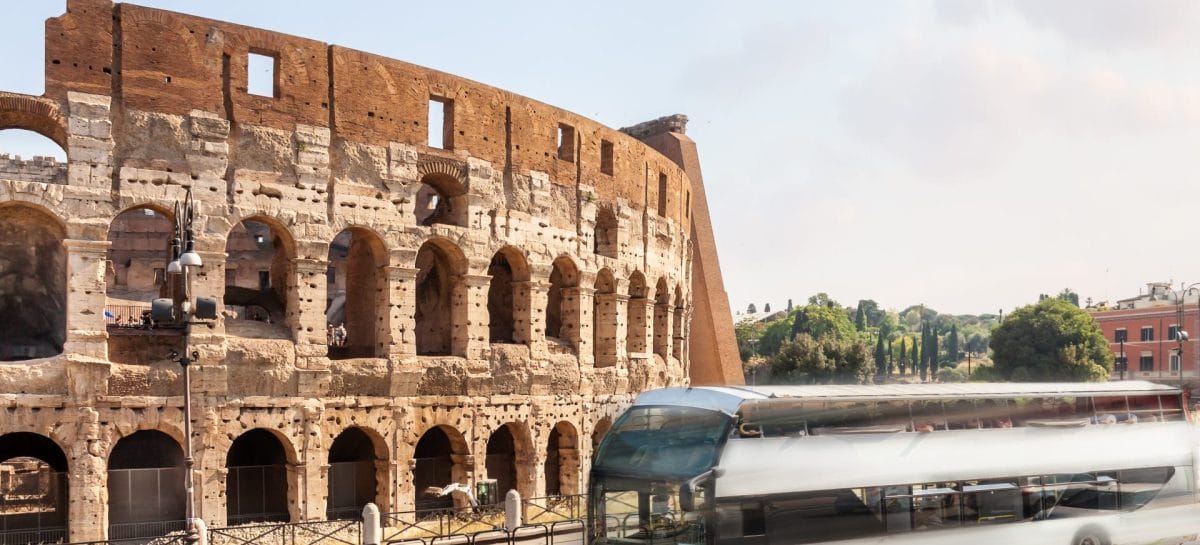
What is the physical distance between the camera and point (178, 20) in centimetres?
2098

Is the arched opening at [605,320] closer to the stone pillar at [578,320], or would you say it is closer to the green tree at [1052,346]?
the stone pillar at [578,320]

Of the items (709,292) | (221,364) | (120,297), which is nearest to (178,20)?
(221,364)

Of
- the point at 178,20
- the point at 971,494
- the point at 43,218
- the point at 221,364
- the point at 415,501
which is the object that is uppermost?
the point at 178,20

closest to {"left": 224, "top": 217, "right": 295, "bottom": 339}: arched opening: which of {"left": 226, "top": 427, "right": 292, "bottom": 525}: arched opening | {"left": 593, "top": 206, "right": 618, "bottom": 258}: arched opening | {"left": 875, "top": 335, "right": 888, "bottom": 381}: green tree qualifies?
{"left": 226, "top": 427, "right": 292, "bottom": 525}: arched opening

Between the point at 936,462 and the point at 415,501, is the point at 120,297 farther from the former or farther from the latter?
the point at 936,462

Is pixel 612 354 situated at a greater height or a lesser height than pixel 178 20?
lesser

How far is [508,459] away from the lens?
2898 centimetres

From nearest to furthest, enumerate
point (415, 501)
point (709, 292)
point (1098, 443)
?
point (1098, 443) < point (415, 501) < point (709, 292)

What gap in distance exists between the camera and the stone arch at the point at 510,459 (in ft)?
88.2

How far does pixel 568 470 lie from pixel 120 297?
19764 mm

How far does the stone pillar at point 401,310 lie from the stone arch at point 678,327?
46.7ft

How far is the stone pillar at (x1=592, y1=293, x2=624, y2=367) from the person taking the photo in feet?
98.9

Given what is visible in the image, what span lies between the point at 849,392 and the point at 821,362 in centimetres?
5201

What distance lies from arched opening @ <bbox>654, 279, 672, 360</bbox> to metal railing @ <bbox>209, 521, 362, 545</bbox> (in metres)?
14.7
